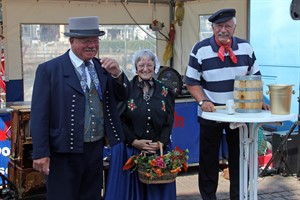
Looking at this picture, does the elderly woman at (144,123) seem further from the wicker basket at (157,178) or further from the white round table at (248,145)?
the white round table at (248,145)

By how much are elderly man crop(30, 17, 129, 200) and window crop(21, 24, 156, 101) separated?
5.22m

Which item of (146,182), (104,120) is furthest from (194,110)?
(104,120)

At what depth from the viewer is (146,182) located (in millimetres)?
3297

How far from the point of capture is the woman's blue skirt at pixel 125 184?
11.4ft

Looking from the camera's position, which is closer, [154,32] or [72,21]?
[72,21]

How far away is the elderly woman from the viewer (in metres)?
3.40

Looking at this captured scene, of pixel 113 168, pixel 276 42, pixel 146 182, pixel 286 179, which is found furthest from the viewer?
pixel 276 42

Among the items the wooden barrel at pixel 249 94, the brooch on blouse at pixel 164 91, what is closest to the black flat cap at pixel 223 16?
the wooden barrel at pixel 249 94

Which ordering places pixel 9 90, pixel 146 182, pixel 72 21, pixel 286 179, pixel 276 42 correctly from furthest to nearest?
pixel 9 90 → pixel 276 42 → pixel 286 179 → pixel 146 182 → pixel 72 21

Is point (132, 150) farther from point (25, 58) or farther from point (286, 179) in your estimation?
point (25, 58)

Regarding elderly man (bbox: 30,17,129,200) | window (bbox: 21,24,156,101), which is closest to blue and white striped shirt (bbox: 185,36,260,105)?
elderly man (bbox: 30,17,129,200)

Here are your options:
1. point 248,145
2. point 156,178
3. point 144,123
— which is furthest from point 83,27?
point 248,145

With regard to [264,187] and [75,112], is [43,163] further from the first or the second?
[264,187]

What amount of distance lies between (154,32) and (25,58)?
99.1 inches
